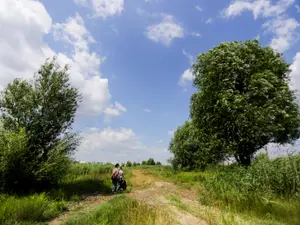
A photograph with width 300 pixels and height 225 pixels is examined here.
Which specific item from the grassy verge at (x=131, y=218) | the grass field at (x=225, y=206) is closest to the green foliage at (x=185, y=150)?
the grass field at (x=225, y=206)

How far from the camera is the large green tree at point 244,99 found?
1942 cm

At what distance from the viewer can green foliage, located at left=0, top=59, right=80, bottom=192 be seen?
50.4 feet

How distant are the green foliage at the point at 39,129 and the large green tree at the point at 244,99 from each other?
38.1 feet

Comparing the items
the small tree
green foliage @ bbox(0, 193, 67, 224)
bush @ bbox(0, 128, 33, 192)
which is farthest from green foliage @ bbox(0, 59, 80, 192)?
the small tree

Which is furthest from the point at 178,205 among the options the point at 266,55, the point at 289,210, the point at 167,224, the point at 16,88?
the point at 266,55

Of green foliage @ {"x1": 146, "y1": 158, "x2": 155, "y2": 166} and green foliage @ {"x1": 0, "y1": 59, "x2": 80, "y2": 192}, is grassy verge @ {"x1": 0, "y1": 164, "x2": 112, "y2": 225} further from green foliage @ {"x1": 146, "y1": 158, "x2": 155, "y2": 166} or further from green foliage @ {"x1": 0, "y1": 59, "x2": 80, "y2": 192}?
green foliage @ {"x1": 146, "y1": 158, "x2": 155, "y2": 166}

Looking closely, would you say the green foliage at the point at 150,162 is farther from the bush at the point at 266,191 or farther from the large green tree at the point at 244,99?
the bush at the point at 266,191

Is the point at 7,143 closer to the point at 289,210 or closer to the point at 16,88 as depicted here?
the point at 16,88

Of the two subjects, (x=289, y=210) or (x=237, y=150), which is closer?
(x=289, y=210)

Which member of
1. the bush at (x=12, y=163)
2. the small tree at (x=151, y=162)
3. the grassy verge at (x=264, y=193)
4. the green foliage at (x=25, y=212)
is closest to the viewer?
the grassy verge at (x=264, y=193)

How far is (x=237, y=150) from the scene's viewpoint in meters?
21.7

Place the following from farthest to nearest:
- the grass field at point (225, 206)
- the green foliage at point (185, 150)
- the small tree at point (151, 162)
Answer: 1. the small tree at point (151, 162)
2. the green foliage at point (185, 150)
3. the grass field at point (225, 206)

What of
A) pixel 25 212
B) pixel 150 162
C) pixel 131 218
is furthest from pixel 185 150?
pixel 150 162

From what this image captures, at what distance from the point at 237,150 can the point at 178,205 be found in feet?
41.8
